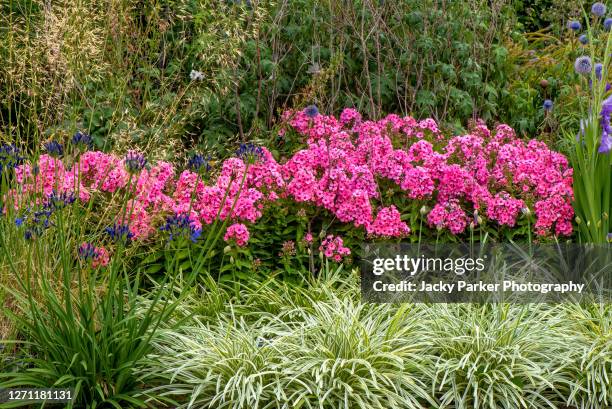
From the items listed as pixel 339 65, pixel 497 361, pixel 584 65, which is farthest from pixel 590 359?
pixel 339 65

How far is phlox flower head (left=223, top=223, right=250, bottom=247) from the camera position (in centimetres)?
436

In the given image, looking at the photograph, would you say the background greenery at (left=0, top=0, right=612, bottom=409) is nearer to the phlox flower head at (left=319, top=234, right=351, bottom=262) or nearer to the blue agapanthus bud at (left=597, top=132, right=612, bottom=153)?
the phlox flower head at (left=319, top=234, right=351, bottom=262)

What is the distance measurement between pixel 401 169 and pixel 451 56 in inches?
80.4

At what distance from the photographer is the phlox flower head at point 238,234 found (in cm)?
436

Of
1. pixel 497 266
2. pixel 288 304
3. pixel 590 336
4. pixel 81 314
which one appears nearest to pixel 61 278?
pixel 81 314

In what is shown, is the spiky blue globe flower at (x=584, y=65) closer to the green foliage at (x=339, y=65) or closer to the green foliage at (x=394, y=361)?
the green foliage at (x=339, y=65)

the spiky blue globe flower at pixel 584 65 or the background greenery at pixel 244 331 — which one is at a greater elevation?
the spiky blue globe flower at pixel 584 65

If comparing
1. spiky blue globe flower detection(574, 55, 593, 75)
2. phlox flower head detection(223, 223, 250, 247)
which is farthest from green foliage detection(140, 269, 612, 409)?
spiky blue globe flower detection(574, 55, 593, 75)

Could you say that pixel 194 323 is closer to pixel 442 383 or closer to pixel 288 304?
pixel 288 304

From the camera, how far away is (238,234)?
4.37 m

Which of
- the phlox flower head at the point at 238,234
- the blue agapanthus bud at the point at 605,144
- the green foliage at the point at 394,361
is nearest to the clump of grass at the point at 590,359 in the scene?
the green foliage at the point at 394,361

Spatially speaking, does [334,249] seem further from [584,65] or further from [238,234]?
[584,65]

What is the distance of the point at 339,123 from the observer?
580 cm

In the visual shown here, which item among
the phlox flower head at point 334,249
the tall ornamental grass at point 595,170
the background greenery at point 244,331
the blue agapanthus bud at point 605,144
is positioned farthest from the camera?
the blue agapanthus bud at point 605,144
